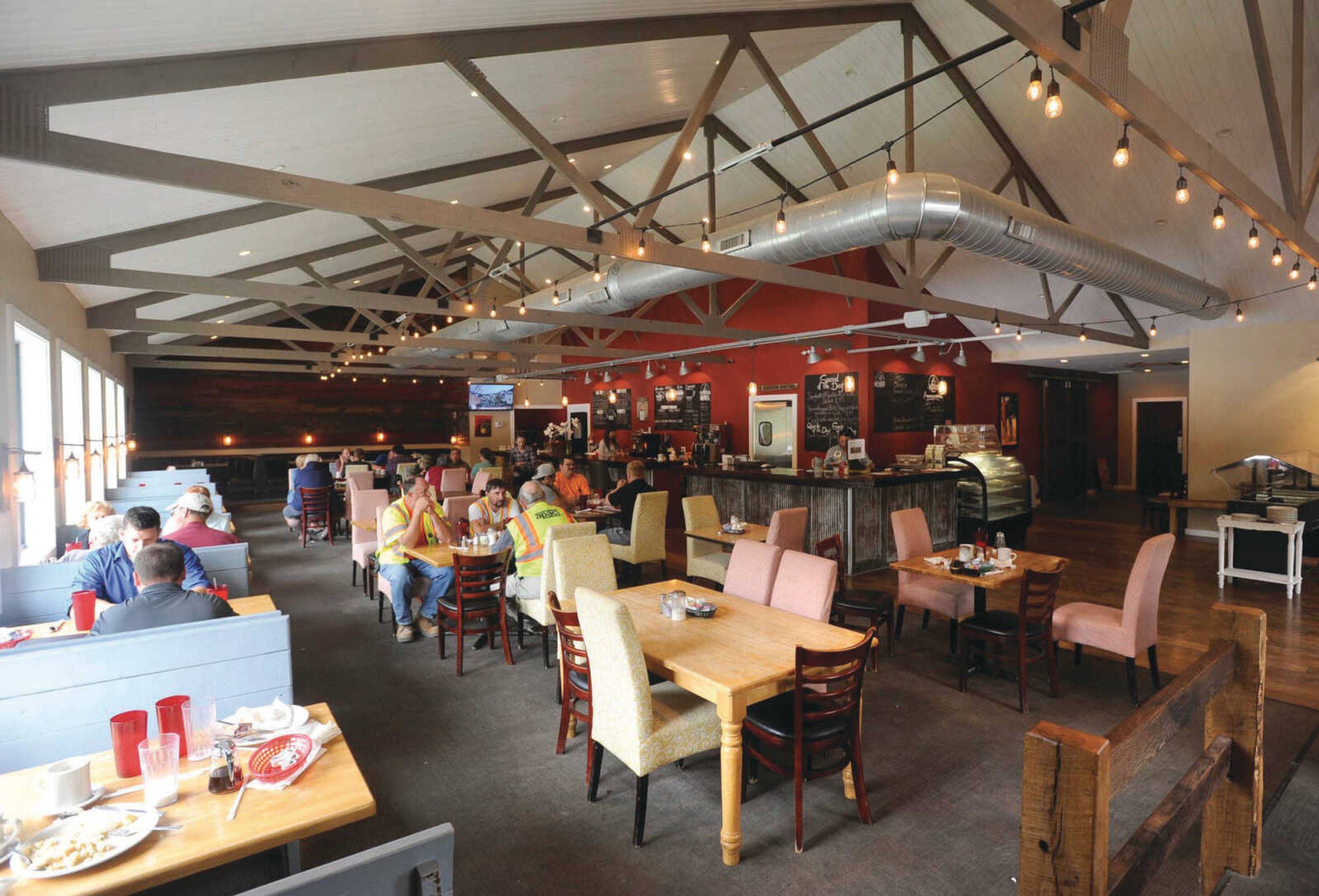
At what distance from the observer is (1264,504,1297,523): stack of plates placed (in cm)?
669

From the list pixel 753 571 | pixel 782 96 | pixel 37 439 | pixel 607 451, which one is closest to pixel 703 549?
pixel 753 571

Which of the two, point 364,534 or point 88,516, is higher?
point 88,516

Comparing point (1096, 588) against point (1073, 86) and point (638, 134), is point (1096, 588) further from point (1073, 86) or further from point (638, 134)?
point (638, 134)

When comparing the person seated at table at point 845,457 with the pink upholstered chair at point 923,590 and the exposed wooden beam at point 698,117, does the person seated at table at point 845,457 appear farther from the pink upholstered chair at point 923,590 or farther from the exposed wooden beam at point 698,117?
the exposed wooden beam at point 698,117

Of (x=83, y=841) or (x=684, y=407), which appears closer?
(x=83, y=841)

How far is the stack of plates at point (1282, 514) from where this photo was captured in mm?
6688

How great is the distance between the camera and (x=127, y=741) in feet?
6.15

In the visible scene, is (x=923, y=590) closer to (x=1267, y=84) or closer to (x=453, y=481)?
(x=1267, y=84)

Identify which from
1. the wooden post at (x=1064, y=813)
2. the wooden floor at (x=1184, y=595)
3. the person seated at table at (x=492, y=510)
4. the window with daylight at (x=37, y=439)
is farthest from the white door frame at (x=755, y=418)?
the wooden post at (x=1064, y=813)

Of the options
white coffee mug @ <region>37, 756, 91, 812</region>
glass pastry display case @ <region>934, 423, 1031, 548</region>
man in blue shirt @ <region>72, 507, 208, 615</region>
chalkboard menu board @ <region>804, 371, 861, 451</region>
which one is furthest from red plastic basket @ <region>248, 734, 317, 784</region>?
chalkboard menu board @ <region>804, 371, 861, 451</region>

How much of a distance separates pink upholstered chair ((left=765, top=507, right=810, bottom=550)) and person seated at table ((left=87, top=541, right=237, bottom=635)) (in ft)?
12.4

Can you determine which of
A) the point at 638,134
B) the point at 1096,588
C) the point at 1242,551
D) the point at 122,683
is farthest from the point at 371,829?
the point at 1242,551

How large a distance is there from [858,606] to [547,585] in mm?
2180

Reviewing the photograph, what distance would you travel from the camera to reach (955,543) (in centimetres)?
880
